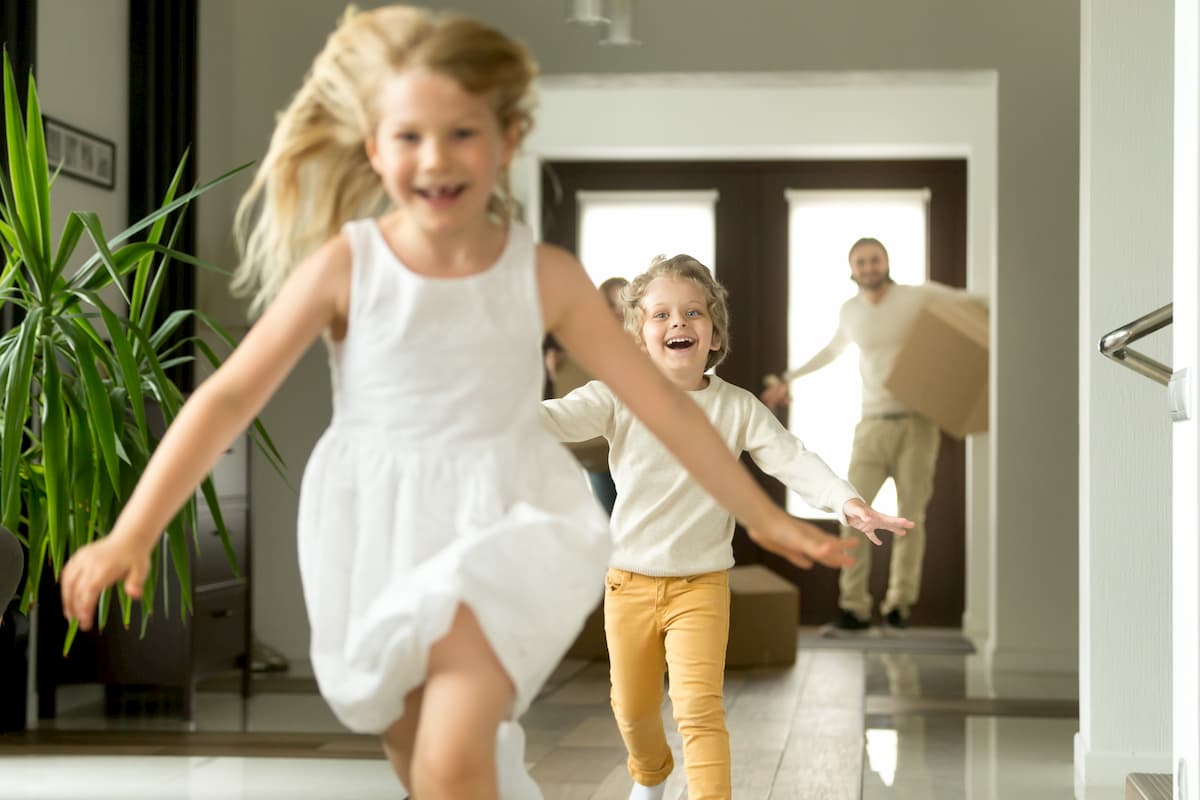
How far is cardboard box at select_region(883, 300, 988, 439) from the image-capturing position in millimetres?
6266

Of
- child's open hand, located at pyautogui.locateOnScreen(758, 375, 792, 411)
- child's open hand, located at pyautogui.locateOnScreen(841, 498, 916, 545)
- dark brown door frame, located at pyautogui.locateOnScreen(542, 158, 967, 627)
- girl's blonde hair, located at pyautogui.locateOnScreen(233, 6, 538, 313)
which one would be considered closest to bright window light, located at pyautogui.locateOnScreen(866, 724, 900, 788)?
child's open hand, located at pyautogui.locateOnScreen(841, 498, 916, 545)

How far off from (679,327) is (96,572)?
1366 mm

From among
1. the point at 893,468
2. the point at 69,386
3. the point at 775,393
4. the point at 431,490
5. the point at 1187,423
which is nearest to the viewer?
the point at 431,490

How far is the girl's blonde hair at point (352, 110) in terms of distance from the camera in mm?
1501

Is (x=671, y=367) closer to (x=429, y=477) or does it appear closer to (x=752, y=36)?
(x=429, y=477)

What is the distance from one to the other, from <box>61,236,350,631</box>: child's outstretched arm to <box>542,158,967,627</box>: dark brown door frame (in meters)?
5.76

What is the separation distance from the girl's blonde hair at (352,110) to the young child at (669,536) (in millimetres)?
924

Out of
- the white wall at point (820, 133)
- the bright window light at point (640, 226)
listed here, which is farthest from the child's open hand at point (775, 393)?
the white wall at point (820, 133)

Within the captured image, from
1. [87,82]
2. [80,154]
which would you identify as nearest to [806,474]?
[80,154]

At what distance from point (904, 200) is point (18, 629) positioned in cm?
455

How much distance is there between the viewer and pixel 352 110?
155cm

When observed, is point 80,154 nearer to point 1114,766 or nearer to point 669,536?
point 669,536

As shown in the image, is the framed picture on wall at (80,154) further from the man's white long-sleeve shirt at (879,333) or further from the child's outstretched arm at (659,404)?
the child's outstretched arm at (659,404)

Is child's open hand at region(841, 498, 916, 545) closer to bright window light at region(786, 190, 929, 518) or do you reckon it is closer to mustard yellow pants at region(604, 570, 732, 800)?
mustard yellow pants at region(604, 570, 732, 800)
